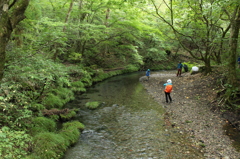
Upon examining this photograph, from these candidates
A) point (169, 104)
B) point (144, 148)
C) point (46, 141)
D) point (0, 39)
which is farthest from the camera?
point (169, 104)

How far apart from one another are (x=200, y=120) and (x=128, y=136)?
4088mm

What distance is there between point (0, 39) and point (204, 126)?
9.00 meters

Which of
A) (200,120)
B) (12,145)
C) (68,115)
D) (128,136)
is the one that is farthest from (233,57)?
(12,145)

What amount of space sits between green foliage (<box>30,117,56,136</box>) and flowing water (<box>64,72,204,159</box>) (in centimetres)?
151

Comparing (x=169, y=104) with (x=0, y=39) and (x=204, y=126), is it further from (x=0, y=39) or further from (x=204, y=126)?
(x=0, y=39)

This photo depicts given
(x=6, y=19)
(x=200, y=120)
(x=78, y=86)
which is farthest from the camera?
(x=78, y=86)

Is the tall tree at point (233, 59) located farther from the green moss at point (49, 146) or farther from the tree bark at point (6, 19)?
the tree bark at point (6, 19)

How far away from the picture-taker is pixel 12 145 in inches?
189

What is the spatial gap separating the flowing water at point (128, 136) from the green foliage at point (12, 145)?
1520mm

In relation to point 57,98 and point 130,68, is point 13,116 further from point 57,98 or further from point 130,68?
point 130,68

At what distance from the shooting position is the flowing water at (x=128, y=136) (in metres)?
5.98

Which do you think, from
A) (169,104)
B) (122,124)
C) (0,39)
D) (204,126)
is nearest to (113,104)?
(122,124)

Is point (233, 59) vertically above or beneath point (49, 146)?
above

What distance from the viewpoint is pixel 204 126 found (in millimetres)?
7781
